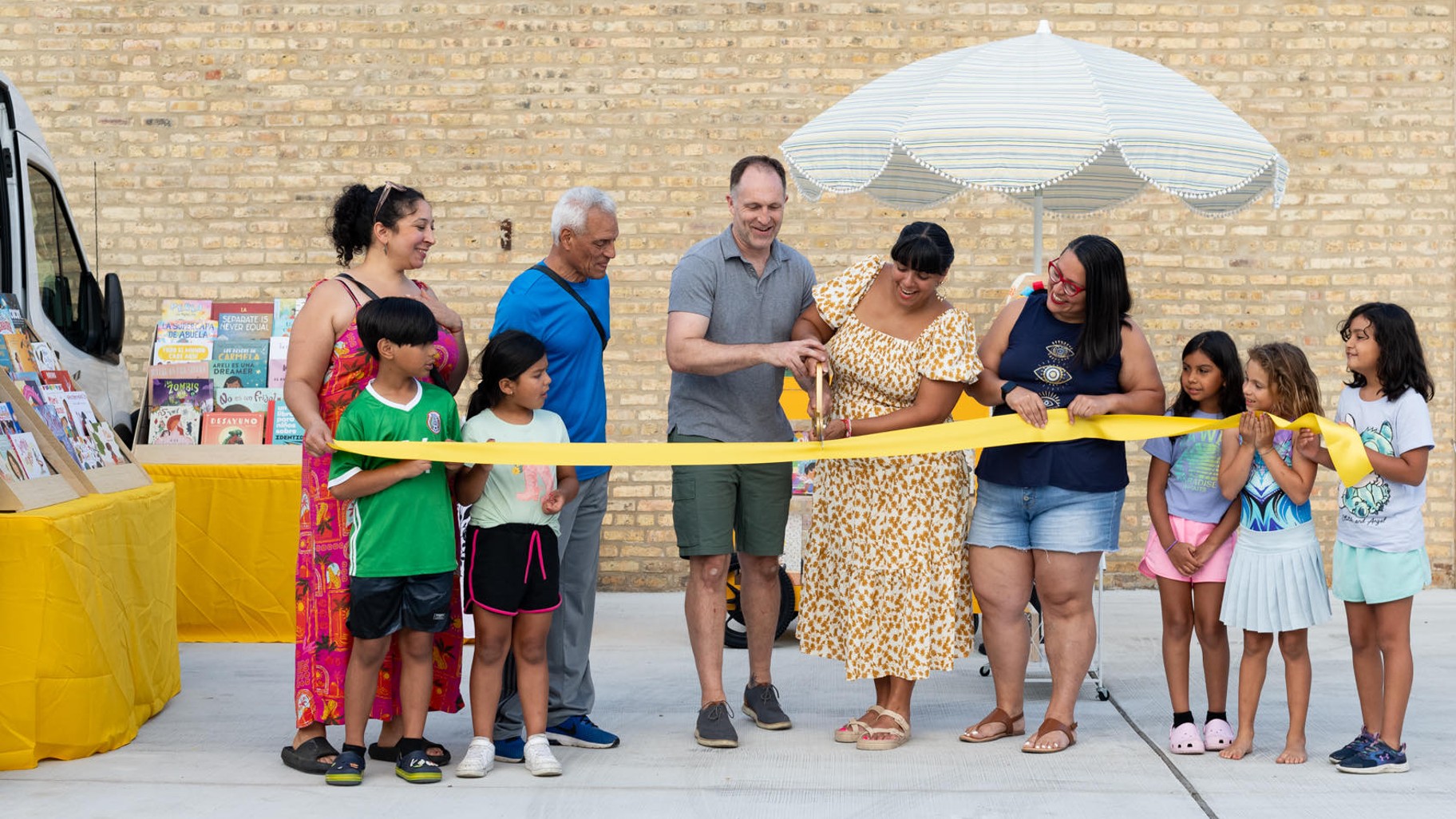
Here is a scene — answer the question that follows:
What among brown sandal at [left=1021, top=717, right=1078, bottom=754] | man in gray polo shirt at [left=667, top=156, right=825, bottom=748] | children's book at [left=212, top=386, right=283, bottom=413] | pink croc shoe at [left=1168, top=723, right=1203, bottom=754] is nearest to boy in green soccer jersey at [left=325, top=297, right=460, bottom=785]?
man in gray polo shirt at [left=667, top=156, right=825, bottom=748]

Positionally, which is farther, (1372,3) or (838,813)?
(1372,3)

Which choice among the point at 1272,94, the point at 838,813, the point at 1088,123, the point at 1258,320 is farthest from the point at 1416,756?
the point at 1272,94

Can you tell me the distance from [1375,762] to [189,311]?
6.11 m

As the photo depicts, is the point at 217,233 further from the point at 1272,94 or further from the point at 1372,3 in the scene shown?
the point at 1372,3

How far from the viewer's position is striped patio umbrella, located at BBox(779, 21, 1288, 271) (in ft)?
18.2

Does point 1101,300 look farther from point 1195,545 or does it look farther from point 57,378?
point 57,378

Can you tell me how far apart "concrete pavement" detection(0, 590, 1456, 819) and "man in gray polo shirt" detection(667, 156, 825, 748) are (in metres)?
0.42

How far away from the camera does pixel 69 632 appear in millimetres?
4660

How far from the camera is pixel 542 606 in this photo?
463 centimetres

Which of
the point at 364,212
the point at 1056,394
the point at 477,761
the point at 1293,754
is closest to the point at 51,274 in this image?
the point at 364,212

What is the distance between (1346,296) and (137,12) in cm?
752

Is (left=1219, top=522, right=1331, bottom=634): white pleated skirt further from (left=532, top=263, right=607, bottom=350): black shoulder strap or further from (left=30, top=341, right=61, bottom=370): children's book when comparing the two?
(left=30, top=341, right=61, bottom=370): children's book

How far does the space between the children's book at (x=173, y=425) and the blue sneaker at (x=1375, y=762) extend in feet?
18.2

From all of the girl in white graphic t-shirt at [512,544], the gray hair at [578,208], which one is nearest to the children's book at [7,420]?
the girl in white graphic t-shirt at [512,544]
